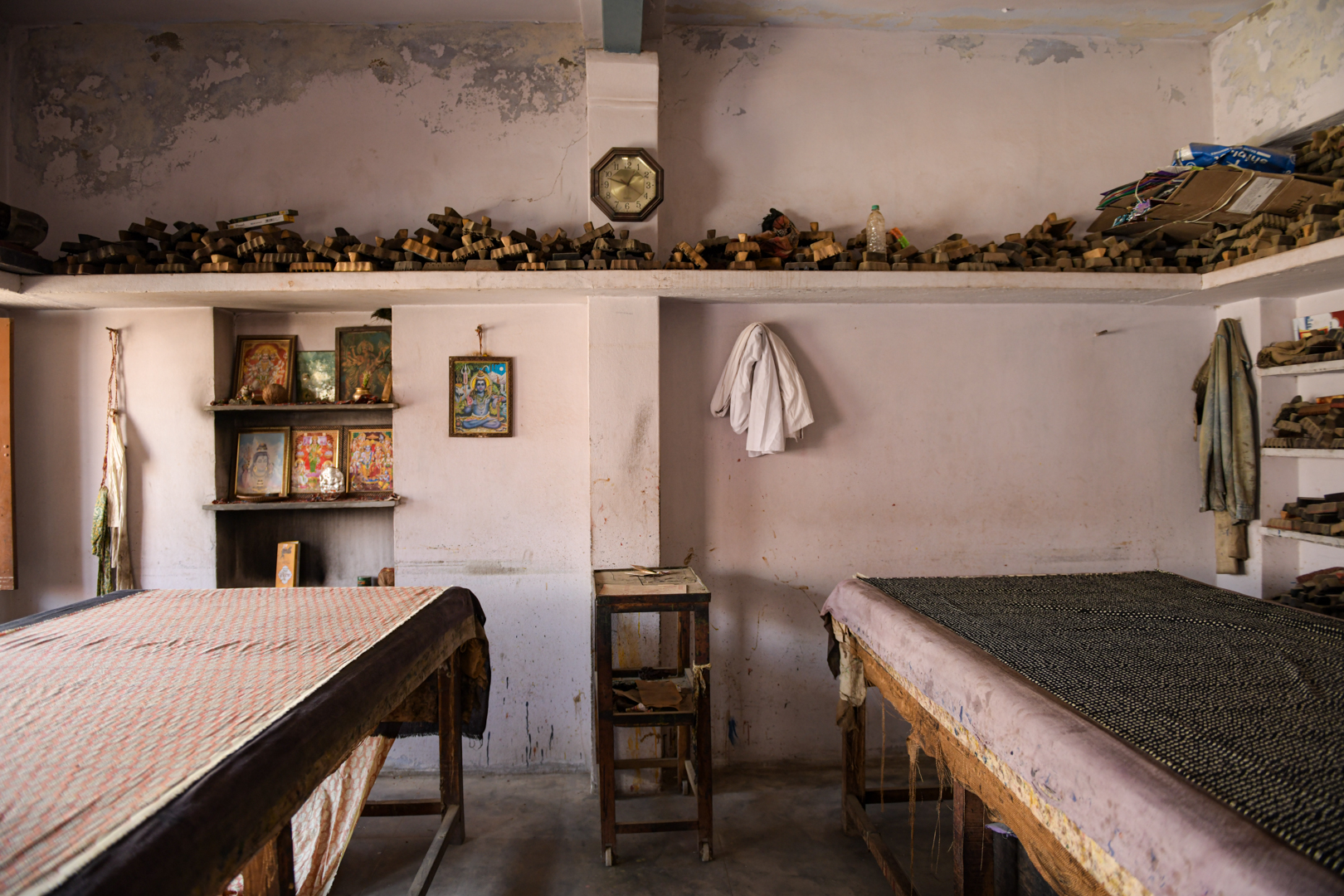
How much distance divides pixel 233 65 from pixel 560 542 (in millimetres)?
Answer: 3422

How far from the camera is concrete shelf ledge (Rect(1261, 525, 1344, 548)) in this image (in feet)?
11.7

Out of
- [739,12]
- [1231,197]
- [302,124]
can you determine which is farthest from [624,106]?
[1231,197]

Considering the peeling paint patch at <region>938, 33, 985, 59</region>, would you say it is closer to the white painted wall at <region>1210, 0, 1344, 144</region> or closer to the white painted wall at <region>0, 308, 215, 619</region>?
the white painted wall at <region>1210, 0, 1344, 144</region>

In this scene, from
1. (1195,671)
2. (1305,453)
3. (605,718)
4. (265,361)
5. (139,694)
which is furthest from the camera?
(265,361)

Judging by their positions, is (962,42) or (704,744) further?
(962,42)

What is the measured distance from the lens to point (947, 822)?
3.31 meters

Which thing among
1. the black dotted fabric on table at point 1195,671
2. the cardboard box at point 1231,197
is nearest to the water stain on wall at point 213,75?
the cardboard box at point 1231,197

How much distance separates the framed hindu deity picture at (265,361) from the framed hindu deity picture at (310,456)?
1.01 ft

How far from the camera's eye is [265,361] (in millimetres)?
4055

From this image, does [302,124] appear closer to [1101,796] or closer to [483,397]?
[483,397]

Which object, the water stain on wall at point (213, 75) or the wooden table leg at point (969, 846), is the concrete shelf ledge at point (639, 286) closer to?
the water stain on wall at point (213, 75)

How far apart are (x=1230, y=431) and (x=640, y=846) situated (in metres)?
4.09

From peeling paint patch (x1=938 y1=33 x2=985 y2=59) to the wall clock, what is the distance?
6.65ft

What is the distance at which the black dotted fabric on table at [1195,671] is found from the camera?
4.28ft
